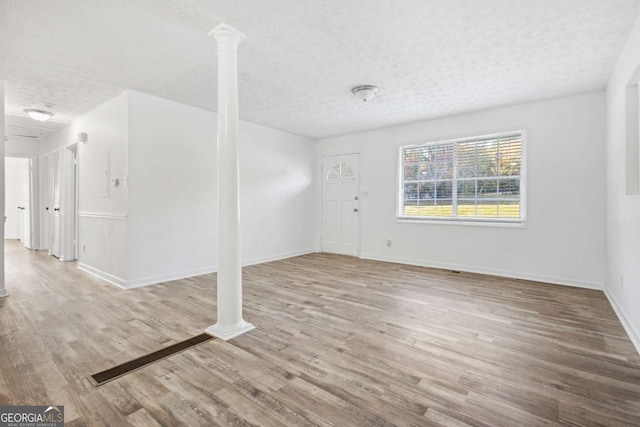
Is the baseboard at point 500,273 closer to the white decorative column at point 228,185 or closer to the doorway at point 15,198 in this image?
the white decorative column at point 228,185

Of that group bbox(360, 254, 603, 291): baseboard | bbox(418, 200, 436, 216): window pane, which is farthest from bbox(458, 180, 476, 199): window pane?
bbox(360, 254, 603, 291): baseboard

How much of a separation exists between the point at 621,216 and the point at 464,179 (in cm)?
215

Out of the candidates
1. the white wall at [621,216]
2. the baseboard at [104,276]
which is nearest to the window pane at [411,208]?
the white wall at [621,216]

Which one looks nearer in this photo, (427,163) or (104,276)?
(104,276)

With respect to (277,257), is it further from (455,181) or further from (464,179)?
(464,179)

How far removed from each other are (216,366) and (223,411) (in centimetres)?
48

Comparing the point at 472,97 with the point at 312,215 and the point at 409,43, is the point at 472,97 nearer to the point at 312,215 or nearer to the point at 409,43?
the point at 409,43

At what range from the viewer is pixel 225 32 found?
8.04 feet

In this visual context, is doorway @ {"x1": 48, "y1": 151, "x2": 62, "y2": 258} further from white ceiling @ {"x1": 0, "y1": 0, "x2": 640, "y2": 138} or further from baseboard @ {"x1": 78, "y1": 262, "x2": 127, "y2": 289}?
white ceiling @ {"x1": 0, "y1": 0, "x2": 640, "y2": 138}

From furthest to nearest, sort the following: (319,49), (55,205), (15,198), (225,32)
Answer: (15,198)
(55,205)
(319,49)
(225,32)

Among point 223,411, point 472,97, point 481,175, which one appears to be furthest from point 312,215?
point 223,411

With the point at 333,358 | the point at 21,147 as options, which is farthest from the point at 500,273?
the point at 21,147

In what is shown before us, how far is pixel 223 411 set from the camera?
5.20 ft

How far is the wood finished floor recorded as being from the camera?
5.22 ft
